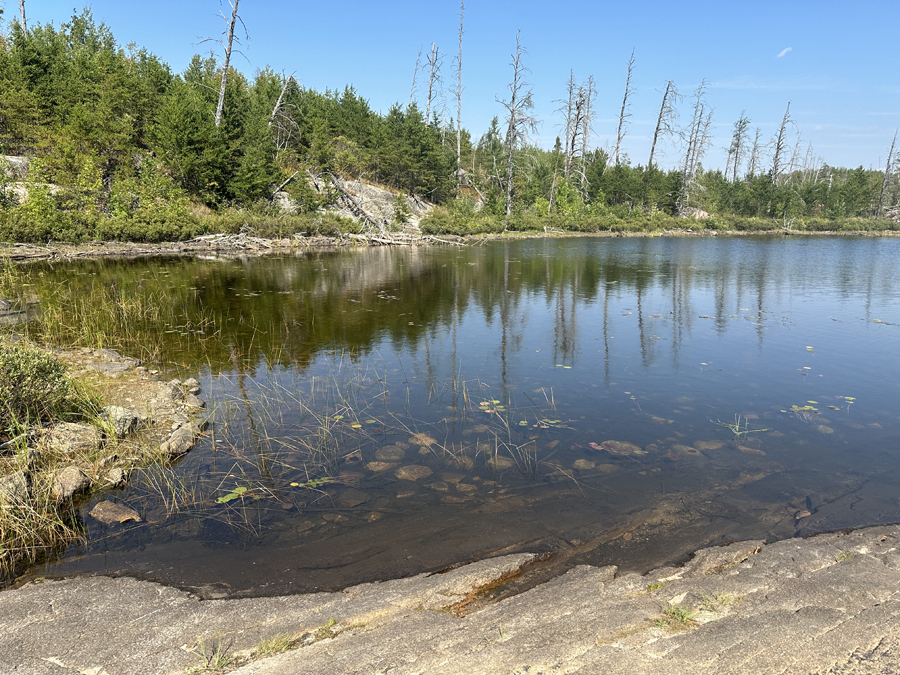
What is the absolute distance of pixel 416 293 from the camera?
18172mm

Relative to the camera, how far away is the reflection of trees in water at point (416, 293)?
11.4 metres

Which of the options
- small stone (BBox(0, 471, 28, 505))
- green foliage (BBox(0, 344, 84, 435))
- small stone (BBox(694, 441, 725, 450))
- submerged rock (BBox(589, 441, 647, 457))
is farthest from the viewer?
small stone (BBox(694, 441, 725, 450))

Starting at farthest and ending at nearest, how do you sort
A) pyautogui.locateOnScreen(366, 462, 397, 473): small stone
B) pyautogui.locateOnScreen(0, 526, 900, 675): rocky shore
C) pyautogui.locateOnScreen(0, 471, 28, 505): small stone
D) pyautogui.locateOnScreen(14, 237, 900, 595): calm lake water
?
pyautogui.locateOnScreen(366, 462, 397, 473): small stone
pyautogui.locateOnScreen(14, 237, 900, 595): calm lake water
pyautogui.locateOnScreen(0, 471, 28, 505): small stone
pyautogui.locateOnScreen(0, 526, 900, 675): rocky shore

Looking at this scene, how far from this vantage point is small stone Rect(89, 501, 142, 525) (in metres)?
4.94

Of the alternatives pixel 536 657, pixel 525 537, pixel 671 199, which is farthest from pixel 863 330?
pixel 671 199

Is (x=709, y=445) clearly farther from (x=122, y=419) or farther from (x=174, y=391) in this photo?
(x=174, y=391)

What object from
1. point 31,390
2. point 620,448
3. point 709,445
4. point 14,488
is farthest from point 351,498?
point 709,445

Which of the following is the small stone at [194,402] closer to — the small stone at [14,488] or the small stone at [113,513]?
the small stone at [113,513]

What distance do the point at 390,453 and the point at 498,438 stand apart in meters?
1.39

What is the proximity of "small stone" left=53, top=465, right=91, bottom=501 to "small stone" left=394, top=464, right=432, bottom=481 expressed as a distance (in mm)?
3198

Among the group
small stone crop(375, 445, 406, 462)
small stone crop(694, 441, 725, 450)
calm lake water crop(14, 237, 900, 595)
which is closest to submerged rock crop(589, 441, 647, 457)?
calm lake water crop(14, 237, 900, 595)

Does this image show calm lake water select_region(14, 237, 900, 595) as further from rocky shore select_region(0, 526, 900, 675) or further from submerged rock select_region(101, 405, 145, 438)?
submerged rock select_region(101, 405, 145, 438)

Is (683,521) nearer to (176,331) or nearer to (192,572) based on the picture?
(192,572)

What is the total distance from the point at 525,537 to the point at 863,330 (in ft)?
40.0
